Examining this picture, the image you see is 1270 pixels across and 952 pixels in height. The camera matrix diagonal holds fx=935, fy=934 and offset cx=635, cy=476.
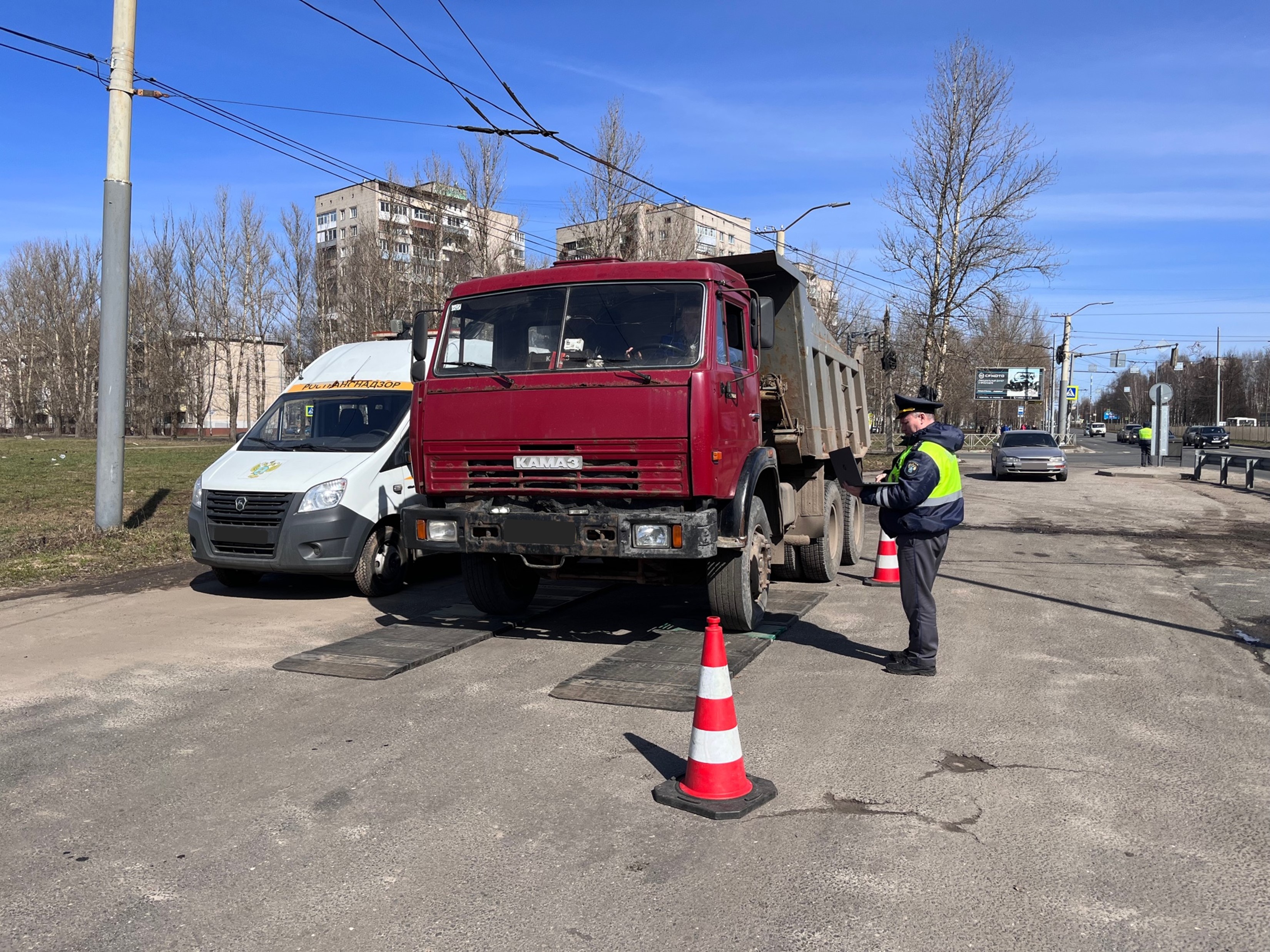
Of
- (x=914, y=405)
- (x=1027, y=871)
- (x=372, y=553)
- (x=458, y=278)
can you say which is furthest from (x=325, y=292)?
(x=1027, y=871)

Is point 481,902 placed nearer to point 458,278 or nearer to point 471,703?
point 471,703

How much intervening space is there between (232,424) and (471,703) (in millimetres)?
54085

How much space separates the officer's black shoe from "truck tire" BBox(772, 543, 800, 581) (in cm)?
312

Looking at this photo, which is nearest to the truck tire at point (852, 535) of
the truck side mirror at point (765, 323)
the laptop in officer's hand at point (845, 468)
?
the laptop in officer's hand at point (845, 468)

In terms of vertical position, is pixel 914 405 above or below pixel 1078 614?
above

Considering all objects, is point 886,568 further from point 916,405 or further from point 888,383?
point 888,383

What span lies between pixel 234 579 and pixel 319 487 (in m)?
1.77

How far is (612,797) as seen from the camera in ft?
13.7

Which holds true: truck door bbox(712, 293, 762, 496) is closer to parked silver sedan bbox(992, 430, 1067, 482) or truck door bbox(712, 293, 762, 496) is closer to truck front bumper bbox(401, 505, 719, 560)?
truck front bumper bbox(401, 505, 719, 560)

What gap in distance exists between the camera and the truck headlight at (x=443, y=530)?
662 centimetres

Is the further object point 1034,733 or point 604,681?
point 604,681

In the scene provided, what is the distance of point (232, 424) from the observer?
5456 centimetres

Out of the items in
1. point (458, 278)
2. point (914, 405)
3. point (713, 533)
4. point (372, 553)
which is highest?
point (458, 278)

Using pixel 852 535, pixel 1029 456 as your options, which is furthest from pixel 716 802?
pixel 1029 456
